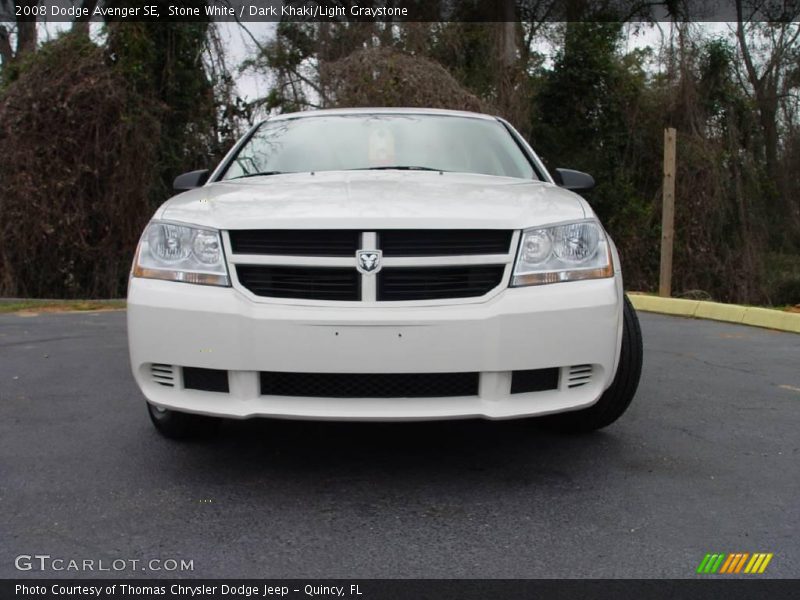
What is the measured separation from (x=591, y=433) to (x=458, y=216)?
1.33 meters

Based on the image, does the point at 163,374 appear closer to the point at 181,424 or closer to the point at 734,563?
the point at 181,424

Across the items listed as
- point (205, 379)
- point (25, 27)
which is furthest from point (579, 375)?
point (25, 27)

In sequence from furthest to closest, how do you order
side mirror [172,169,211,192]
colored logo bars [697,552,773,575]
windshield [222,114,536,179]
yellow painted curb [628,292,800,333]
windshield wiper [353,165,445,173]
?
yellow painted curb [628,292,800,333], side mirror [172,169,211,192], windshield [222,114,536,179], windshield wiper [353,165,445,173], colored logo bars [697,552,773,575]

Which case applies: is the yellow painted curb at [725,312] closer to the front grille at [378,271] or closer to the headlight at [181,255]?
the front grille at [378,271]

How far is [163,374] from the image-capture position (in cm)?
288

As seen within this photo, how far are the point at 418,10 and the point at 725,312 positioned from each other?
10891 mm

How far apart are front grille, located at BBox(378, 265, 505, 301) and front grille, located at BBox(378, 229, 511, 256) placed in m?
0.06

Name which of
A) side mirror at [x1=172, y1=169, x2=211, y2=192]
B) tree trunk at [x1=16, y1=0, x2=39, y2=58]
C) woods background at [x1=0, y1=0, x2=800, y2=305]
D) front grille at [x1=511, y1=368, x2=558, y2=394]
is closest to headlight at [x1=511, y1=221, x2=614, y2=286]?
front grille at [x1=511, y1=368, x2=558, y2=394]

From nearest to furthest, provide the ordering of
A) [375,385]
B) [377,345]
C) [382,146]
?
[377,345]
[375,385]
[382,146]

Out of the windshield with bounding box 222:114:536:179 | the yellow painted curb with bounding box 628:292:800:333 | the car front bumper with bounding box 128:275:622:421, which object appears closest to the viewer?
the car front bumper with bounding box 128:275:622:421

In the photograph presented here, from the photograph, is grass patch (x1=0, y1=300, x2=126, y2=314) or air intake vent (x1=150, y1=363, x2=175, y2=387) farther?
grass patch (x1=0, y1=300, x2=126, y2=314)

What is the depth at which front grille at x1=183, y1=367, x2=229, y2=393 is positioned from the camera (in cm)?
279

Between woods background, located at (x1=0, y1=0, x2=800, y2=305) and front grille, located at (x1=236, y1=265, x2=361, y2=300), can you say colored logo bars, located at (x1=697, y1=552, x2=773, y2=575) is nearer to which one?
front grille, located at (x1=236, y1=265, x2=361, y2=300)

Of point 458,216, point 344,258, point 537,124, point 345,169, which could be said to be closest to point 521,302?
point 458,216
